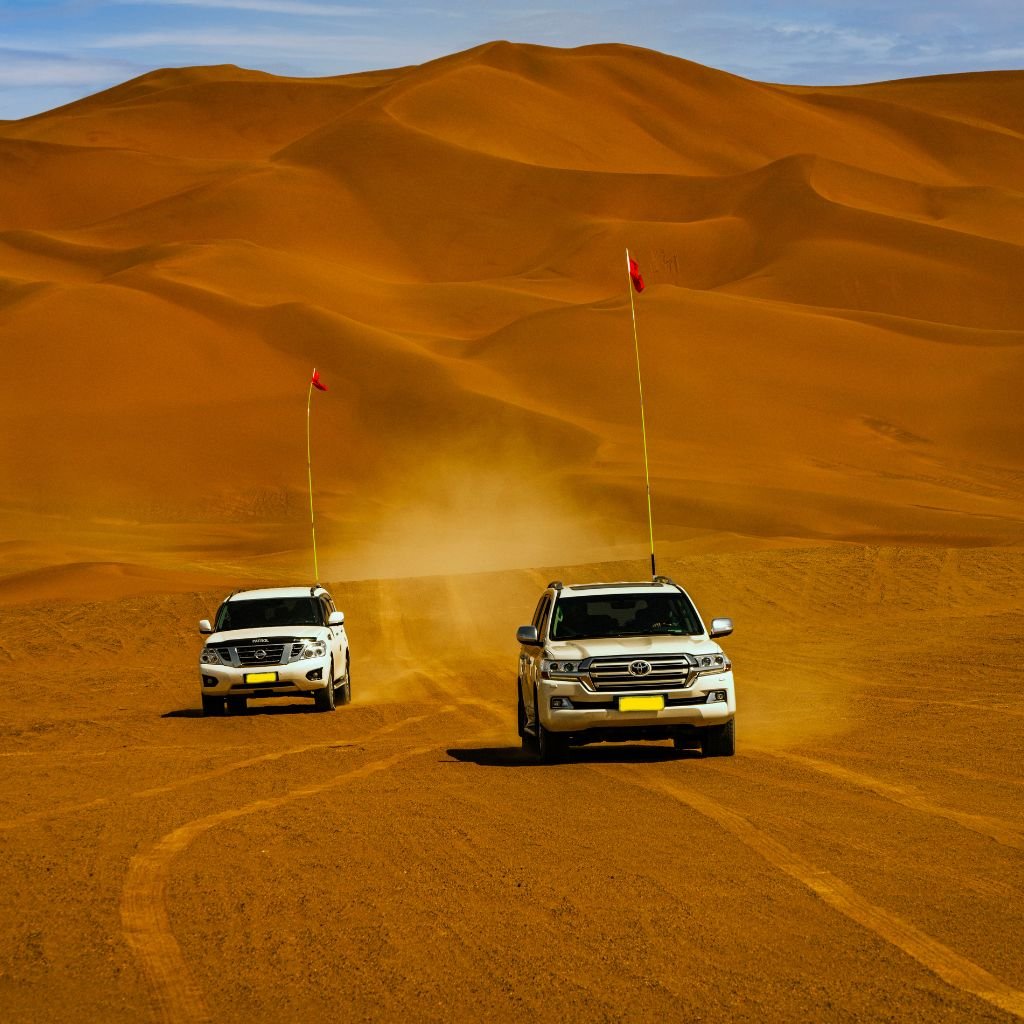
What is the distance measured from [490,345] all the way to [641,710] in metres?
70.9

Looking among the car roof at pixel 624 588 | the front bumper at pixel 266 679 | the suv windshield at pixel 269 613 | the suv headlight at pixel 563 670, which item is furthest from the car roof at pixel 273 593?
the suv headlight at pixel 563 670

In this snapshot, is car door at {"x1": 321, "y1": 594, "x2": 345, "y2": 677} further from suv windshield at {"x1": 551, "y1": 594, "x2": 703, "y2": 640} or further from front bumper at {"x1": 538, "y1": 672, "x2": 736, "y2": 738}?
front bumper at {"x1": 538, "y1": 672, "x2": 736, "y2": 738}

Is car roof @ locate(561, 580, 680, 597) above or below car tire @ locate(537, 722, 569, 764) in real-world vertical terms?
above

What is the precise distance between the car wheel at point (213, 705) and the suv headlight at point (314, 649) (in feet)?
3.86

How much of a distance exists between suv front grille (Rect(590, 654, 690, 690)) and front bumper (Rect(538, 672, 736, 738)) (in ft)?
0.21

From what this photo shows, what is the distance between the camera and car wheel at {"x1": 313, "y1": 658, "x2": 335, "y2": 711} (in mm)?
22875

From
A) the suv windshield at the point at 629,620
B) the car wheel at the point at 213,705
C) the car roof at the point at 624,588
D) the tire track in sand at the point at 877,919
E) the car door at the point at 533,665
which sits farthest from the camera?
the car wheel at the point at 213,705

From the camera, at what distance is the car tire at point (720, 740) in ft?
52.2

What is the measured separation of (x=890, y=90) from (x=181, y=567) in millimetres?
153725

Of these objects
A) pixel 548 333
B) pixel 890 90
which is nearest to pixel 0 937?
pixel 548 333

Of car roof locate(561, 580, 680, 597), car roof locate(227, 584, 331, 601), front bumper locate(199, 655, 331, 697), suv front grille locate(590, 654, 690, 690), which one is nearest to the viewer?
suv front grille locate(590, 654, 690, 690)

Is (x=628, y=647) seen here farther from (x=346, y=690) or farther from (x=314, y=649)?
(x=346, y=690)

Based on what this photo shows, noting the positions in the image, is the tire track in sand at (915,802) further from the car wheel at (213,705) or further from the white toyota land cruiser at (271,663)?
the car wheel at (213,705)

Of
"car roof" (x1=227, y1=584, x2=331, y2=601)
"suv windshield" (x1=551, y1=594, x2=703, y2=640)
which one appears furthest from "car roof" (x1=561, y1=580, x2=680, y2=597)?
"car roof" (x1=227, y1=584, x2=331, y2=601)
